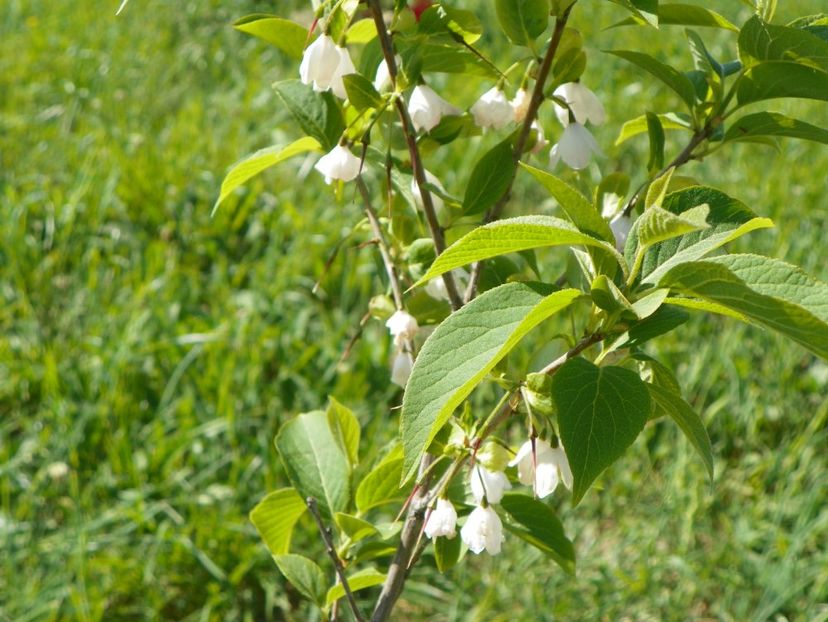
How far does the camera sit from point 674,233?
69 centimetres

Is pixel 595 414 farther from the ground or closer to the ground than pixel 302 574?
farther from the ground

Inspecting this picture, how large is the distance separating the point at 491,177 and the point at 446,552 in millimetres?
376

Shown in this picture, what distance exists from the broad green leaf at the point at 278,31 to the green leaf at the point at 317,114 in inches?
1.7

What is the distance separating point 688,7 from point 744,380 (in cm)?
180

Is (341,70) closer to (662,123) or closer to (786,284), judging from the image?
(662,123)

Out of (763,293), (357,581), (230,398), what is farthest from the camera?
(230,398)

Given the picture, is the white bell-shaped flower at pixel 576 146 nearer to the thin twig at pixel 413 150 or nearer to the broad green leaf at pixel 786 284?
the thin twig at pixel 413 150

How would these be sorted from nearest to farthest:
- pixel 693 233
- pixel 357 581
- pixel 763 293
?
pixel 763 293 → pixel 693 233 → pixel 357 581

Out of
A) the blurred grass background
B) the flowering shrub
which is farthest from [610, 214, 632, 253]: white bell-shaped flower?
the blurred grass background

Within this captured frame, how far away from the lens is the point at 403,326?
1047mm

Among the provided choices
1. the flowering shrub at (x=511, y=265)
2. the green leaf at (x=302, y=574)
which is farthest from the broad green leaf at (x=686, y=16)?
the green leaf at (x=302, y=574)

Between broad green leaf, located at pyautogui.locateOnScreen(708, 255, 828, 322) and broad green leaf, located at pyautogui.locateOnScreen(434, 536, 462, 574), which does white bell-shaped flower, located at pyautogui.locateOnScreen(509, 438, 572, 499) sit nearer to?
broad green leaf, located at pyautogui.locateOnScreen(434, 536, 462, 574)

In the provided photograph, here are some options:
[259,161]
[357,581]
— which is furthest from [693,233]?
[357,581]

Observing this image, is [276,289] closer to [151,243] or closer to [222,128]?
[151,243]
